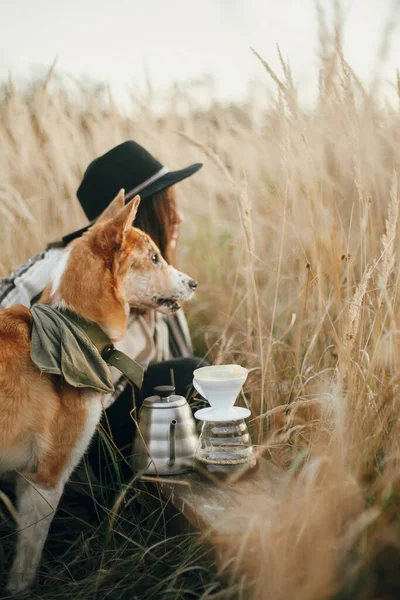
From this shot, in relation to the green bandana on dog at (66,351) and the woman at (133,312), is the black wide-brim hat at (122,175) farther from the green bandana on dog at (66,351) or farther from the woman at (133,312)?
the green bandana on dog at (66,351)

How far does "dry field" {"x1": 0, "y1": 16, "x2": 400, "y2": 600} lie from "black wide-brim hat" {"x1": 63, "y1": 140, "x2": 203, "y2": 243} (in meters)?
0.27

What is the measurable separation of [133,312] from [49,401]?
101 cm

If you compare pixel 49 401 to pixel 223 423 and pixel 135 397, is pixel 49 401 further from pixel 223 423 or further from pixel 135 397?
pixel 135 397

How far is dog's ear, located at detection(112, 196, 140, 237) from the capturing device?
239 centimetres

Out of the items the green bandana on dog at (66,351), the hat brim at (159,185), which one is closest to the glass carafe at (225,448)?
the green bandana on dog at (66,351)

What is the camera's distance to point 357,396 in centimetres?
203

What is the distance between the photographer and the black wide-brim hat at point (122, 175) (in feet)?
10.2

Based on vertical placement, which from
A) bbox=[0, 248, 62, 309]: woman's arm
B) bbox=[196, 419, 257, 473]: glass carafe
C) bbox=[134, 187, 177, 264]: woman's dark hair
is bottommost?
bbox=[196, 419, 257, 473]: glass carafe

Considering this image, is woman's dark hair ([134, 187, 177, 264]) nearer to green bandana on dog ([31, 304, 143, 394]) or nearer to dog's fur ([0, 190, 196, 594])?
dog's fur ([0, 190, 196, 594])

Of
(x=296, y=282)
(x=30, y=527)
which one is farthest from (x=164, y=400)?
(x=296, y=282)

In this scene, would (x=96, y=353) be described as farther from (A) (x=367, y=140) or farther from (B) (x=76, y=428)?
(A) (x=367, y=140)

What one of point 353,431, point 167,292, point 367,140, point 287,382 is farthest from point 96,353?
point 367,140

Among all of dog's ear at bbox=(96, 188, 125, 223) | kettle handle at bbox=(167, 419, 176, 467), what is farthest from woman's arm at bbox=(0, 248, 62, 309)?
kettle handle at bbox=(167, 419, 176, 467)

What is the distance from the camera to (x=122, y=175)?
3.14 meters
